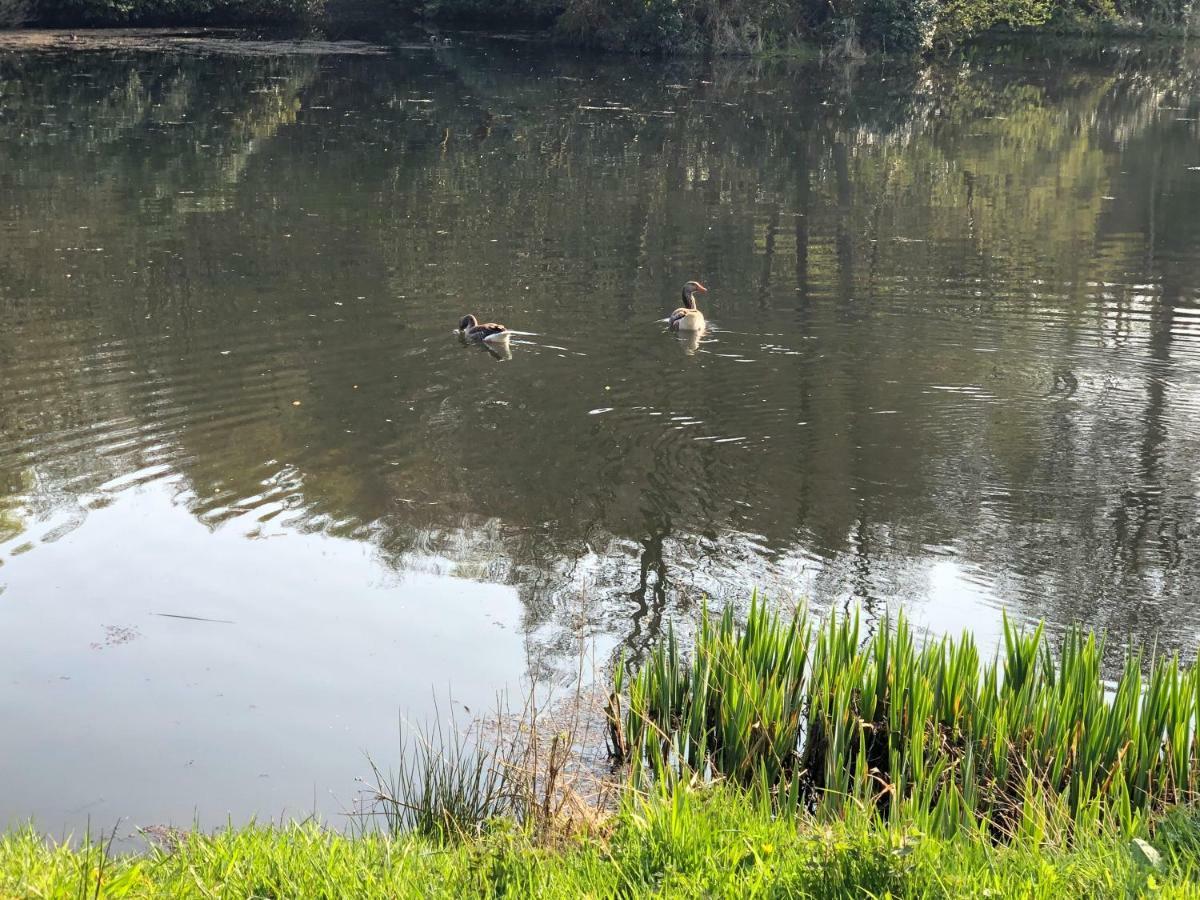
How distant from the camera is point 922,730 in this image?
225 inches

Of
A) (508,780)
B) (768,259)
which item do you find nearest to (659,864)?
(508,780)

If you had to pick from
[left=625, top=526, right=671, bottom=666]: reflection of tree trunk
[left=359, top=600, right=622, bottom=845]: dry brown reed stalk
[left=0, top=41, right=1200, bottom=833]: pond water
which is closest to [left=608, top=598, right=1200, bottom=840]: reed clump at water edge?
[left=359, top=600, right=622, bottom=845]: dry brown reed stalk

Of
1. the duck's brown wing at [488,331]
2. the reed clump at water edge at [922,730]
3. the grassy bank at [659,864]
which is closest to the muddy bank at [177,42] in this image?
the duck's brown wing at [488,331]

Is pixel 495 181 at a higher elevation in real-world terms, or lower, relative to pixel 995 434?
higher

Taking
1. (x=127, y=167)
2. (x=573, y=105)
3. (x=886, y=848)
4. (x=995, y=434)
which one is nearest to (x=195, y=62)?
(x=573, y=105)

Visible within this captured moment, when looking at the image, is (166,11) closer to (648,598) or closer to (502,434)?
(502,434)

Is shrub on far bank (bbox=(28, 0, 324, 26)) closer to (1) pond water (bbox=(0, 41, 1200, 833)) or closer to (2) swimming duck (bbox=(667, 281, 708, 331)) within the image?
(1) pond water (bbox=(0, 41, 1200, 833))

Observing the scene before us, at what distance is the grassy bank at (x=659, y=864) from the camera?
439cm

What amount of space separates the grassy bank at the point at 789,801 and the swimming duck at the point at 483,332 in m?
7.51

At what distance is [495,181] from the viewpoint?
2453 cm

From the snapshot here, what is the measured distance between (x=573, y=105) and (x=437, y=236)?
17274 mm

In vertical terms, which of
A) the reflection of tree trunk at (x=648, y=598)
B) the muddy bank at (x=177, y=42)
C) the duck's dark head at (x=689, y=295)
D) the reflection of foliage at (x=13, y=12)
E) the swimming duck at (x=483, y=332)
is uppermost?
the reflection of foliage at (x=13, y=12)

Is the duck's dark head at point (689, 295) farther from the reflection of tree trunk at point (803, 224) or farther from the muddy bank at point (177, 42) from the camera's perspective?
the muddy bank at point (177, 42)

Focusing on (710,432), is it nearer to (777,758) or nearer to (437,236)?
(777,758)
